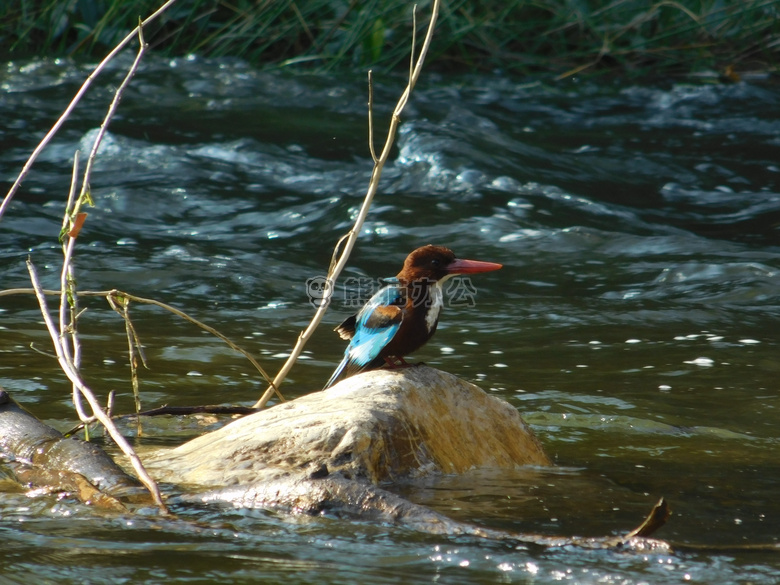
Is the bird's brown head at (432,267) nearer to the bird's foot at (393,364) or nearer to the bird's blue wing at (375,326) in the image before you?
the bird's blue wing at (375,326)

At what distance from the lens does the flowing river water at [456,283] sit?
9.00ft

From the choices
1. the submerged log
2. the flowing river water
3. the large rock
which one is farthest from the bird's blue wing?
the submerged log

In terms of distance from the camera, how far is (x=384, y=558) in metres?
2.63

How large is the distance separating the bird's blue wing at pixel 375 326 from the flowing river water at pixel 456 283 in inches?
→ 24.0

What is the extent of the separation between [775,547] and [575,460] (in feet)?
4.10

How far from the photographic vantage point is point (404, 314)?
3.86 meters

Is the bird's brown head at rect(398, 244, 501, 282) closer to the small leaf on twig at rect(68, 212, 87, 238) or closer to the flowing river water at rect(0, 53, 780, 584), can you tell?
the flowing river water at rect(0, 53, 780, 584)

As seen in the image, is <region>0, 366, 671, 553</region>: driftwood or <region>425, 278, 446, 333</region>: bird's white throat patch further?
<region>425, 278, 446, 333</region>: bird's white throat patch

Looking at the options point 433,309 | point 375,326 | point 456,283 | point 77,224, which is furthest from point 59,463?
point 456,283

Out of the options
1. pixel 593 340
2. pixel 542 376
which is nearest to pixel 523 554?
pixel 542 376

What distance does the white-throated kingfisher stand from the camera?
3.84 m

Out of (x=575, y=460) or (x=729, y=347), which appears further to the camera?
(x=729, y=347)

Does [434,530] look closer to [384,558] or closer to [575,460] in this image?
[384,558]

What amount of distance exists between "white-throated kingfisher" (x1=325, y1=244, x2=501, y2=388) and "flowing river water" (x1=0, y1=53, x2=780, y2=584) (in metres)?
0.61
